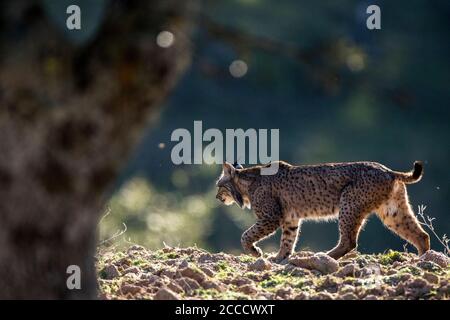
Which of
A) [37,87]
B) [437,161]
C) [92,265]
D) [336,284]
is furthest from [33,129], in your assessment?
[437,161]

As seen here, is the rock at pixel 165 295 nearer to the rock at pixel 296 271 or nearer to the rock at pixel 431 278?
the rock at pixel 296 271

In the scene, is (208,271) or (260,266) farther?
(260,266)

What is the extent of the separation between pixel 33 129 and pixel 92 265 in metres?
0.79

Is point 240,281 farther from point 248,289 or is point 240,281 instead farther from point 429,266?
point 429,266

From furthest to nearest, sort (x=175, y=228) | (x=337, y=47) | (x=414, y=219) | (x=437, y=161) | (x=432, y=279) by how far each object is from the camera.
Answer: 1. (x=437, y=161)
2. (x=175, y=228)
3. (x=414, y=219)
4. (x=432, y=279)
5. (x=337, y=47)

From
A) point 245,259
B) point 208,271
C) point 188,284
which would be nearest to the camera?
point 188,284

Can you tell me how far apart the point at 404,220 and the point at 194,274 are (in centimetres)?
311

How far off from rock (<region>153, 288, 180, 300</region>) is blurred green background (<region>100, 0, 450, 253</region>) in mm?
14560

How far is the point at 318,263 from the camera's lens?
28.4 ft

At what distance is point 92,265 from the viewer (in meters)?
6.05

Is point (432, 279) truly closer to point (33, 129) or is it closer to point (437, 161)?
A: point (33, 129)

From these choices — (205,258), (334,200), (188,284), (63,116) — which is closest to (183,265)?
(188,284)

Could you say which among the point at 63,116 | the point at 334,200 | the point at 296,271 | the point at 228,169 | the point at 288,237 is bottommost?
the point at 288,237

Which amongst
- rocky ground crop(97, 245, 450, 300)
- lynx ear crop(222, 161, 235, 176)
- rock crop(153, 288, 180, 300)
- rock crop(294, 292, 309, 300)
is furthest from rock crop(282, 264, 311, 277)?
lynx ear crop(222, 161, 235, 176)
